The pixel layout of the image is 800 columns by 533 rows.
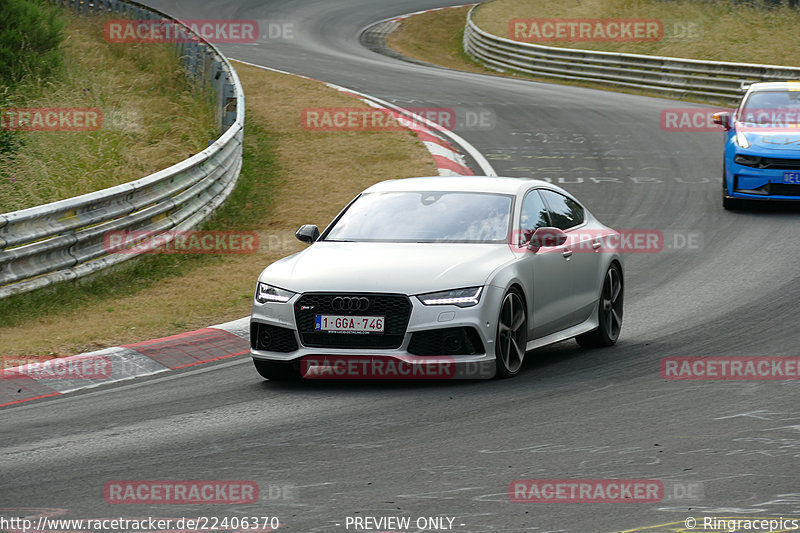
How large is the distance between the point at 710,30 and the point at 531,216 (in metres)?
29.5

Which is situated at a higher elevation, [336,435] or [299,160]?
[336,435]

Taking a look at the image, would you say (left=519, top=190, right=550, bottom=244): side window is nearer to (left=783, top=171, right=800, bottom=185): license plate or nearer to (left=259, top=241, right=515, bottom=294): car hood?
(left=259, top=241, right=515, bottom=294): car hood

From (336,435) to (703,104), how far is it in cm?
2464

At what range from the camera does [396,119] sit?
2566 centimetres

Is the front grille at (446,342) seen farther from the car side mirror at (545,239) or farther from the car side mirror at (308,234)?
the car side mirror at (308,234)

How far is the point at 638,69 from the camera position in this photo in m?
33.5

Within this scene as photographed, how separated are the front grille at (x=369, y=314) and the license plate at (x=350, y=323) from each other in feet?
0.07

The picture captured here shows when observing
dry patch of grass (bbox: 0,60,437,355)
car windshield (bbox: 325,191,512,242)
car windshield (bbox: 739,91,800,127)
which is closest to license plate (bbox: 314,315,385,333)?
car windshield (bbox: 325,191,512,242)

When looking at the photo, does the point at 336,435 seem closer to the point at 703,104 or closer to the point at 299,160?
the point at 299,160

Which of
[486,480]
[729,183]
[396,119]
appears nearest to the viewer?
[486,480]

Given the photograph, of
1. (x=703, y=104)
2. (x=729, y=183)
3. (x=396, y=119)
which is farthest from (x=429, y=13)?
(x=729, y=183)

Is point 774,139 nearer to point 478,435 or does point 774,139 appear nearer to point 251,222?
point 251,222

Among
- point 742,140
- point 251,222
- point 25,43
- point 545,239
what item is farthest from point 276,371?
point 25,43

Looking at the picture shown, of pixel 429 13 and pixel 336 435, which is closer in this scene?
pixel 336 435
